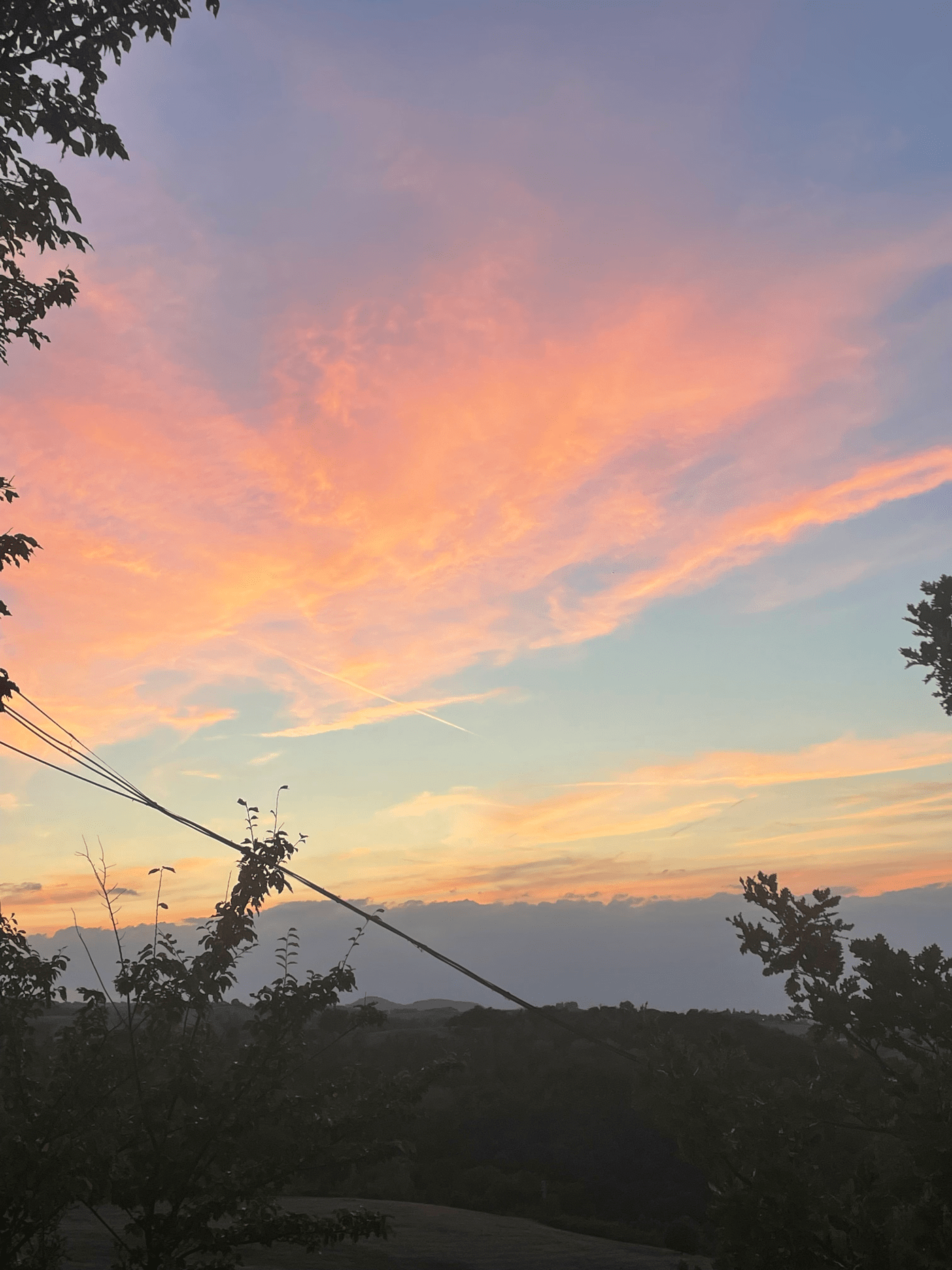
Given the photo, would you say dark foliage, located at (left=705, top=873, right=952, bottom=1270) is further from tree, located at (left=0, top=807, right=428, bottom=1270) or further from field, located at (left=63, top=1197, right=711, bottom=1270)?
field, located at (left=63, top=1197, right=711, bottom=1270)

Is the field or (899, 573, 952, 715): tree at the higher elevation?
(899, 573, 952, 715): tree

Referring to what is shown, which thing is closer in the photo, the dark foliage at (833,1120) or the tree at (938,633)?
the dark foliage at (833,1120)

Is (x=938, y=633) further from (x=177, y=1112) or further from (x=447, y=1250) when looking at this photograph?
(x=447, y=1250)

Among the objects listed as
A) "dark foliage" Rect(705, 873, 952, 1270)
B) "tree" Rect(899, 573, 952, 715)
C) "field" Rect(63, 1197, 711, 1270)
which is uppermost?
"tree" Rect(899, 573, 952, 715)

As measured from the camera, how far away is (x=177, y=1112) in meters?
9.66

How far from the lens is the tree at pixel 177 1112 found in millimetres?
8180

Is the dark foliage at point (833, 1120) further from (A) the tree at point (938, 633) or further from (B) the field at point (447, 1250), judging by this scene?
(B) the field at point (447, 1250)

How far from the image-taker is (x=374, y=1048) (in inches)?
2004

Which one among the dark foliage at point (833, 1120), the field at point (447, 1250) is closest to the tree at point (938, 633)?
the dark foliage at point (833, 1120)

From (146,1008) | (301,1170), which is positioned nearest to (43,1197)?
(146,1008)

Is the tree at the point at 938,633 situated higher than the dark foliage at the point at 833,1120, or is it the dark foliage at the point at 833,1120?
the tree at the point at 938,633

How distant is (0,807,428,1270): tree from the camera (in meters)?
8.18

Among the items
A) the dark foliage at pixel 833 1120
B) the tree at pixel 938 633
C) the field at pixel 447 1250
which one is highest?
the tree at pixel 938 633

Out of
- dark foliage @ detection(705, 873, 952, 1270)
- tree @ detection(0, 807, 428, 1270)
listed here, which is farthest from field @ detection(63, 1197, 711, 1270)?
dark foliage @ detection(705, 873, 952, 1270)
